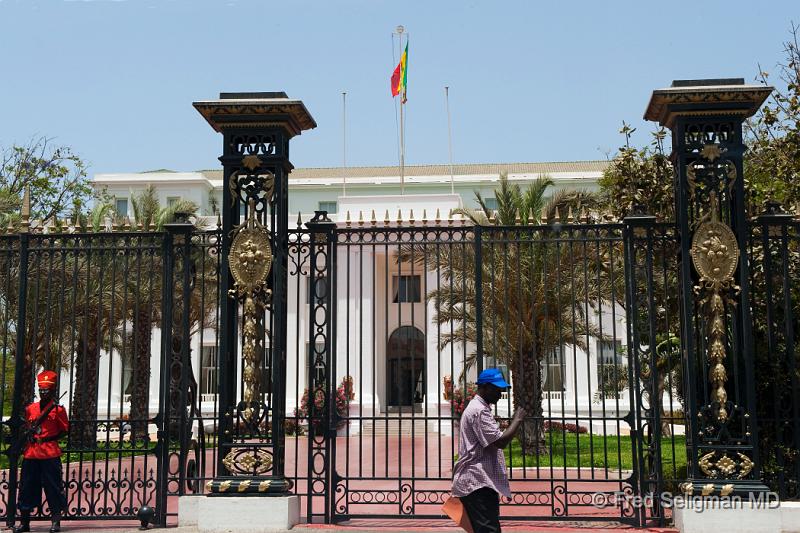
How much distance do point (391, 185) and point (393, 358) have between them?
60.1ft

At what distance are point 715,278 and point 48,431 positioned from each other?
265 inches

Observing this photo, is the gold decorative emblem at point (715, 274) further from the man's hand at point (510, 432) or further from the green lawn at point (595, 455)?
the green lawn at point (595, 455)

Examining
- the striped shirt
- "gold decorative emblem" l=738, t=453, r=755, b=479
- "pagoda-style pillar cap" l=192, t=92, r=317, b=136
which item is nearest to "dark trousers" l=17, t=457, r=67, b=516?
"pagoda-style pillar cap" l=192, t=92, r=317, b=136

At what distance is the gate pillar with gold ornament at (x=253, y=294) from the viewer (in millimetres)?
8547

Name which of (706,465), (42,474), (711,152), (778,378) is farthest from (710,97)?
(42,474)

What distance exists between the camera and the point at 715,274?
834cm

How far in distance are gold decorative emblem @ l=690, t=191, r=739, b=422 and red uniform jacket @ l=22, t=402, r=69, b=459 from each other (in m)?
6.40

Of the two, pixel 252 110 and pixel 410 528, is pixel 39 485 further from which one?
pixel 252 110

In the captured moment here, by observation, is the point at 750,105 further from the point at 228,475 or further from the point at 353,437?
the point at 353,437

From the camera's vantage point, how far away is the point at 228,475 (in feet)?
28.2

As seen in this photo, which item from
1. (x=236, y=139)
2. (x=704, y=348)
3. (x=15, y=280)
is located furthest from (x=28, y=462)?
(x=15, y=280)

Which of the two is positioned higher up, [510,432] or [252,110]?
[252,110]

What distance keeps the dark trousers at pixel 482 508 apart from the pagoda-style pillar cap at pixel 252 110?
183 inches

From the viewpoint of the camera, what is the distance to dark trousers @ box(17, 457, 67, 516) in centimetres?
856
